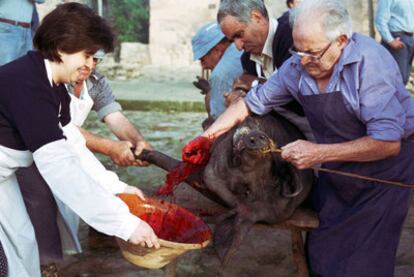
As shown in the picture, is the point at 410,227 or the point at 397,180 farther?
the point at 410,227

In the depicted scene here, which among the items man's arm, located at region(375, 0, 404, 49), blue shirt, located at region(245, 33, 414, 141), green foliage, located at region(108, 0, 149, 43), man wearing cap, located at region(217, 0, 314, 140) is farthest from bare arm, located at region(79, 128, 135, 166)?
green foliage, located at region(108, 0, 149, 43)

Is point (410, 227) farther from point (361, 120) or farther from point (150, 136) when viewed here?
point (150, 136)

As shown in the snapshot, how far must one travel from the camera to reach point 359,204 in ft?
10.2

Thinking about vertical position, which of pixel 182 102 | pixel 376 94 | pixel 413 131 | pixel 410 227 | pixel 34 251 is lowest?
pixel 182 102

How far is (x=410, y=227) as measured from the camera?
15.8 ft

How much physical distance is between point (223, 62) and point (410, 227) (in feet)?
6.54

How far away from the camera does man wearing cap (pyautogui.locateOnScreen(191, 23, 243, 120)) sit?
4767mm

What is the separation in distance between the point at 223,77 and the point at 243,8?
1026mm

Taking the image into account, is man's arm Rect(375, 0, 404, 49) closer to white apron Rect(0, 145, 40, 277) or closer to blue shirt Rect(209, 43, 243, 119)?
blue shirt Rect(209, 43, 243, 119)

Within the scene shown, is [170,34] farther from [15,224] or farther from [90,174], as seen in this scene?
[15,224]

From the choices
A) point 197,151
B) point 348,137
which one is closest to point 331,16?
point 348,137

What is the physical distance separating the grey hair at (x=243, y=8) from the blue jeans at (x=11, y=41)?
217 cm

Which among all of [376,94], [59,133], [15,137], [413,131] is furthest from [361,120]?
[15,137]

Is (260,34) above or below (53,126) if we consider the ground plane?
above
